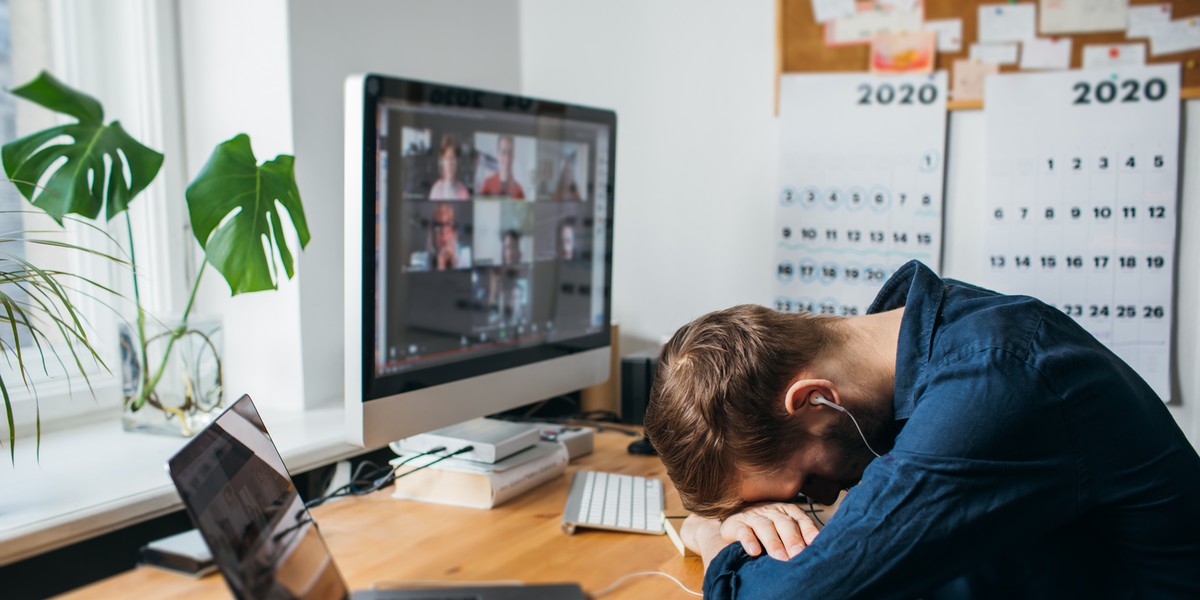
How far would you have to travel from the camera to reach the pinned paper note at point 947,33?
1783 mm

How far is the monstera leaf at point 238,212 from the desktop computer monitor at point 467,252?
195 mm

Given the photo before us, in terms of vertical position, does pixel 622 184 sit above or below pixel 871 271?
above

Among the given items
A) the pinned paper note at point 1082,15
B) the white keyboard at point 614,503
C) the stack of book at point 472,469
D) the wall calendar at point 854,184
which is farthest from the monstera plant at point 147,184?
the pinned paper note at point 1082,15

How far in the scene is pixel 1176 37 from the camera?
1645 mm

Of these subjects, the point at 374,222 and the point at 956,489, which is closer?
the point at 956,489

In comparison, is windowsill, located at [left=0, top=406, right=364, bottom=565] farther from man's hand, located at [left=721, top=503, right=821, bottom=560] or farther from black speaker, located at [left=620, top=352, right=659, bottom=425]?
man's hand, located at [left=721, top=503, right=821, bottom=560]

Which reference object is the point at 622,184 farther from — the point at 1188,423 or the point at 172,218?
the point at 1188,423

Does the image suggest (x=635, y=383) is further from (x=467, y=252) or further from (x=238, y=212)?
(x=238, y=212)

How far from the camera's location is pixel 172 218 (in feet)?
5.91

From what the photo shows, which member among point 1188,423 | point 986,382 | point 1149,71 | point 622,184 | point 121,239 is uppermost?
point 1149,71

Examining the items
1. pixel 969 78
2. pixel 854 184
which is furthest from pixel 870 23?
pixel 854 184

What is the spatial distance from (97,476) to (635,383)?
3.28 feet

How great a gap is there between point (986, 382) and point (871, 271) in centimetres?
102

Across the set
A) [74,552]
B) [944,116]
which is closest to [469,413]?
[74,552]
